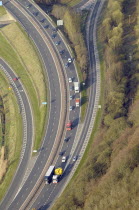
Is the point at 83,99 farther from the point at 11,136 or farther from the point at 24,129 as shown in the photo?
the point at 11,136

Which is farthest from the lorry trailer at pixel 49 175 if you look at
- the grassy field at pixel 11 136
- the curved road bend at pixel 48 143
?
the grassy field at pixel 11 136

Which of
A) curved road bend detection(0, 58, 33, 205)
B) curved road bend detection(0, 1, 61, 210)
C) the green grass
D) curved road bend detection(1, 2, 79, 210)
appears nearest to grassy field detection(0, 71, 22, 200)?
curved road bend detection(0, 58, 33, 205)

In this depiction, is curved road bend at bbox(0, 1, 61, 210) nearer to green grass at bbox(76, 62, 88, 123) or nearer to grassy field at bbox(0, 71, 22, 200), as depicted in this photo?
grassy field at bbox(0, 71, 22, 200)

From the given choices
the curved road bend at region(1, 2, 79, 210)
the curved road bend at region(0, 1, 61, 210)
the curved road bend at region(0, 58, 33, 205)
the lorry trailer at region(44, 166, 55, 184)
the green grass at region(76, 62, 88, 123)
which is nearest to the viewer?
the lorry trailer at region(44, 166, 55, 184)

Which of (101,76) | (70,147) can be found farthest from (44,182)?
(101,76)

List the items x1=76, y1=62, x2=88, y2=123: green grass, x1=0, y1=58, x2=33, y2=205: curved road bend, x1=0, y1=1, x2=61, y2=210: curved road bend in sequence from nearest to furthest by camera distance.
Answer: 1. x1=0, y1=1, x2=61, y2=210: curved road bend
2. x1=0, y1=58, x2=33, y2=205: curved road bend
3. x1=76, y1=62, x2=88, y2=123: green grass

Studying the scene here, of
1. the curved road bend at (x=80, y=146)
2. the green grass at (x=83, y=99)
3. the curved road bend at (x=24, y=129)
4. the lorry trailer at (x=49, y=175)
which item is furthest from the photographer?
the green grass at (x=83, y=99)

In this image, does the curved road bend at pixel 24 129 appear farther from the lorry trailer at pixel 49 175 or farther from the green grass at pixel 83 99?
the green grass at pixel 83 99

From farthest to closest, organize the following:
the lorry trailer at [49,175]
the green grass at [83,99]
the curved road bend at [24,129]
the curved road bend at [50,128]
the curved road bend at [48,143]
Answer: the green grass at [83,99] < the curved road bend at [24,129] < the curved road bend at [50,128] < the curved road bend at [48,143] < the lorry trailer at [49,175]
